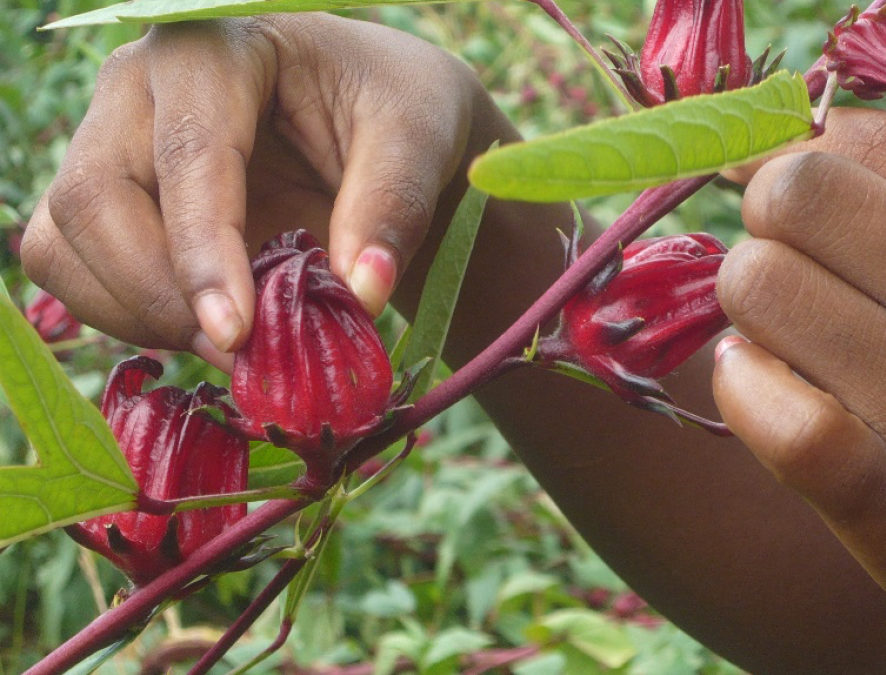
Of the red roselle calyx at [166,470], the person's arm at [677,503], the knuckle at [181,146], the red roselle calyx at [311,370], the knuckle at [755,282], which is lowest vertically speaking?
the person's arm at [677,503]

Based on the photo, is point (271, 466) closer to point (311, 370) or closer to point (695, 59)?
point (311, 370)

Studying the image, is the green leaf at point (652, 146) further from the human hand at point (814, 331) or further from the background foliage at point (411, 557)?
the background foliage at point (411, 557)

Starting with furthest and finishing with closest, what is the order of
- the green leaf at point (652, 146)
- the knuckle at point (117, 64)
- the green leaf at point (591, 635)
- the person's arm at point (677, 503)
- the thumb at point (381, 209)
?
the green leaf at point (591, 635), the person's arm at point (677, 503), the knuckle at point (117, 64), the thumb at point (381, 209), the green leaf at point (652, 146)

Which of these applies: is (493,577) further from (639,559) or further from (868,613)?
(868,613)

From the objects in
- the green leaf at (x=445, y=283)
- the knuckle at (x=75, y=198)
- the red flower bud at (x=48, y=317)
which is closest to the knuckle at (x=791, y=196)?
the green leaf at (x=445, y=283)

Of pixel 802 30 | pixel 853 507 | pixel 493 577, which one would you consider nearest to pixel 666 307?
pixel 853 507

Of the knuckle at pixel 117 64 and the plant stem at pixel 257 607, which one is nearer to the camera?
the plant stem at pixel 257 607

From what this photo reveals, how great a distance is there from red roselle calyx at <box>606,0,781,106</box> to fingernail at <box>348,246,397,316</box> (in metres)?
0.16

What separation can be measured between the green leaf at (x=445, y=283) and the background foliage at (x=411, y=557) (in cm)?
61

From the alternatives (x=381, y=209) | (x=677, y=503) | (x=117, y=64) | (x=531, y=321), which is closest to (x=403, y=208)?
(x=381, y=209)

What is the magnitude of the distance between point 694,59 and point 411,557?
5.02 ft

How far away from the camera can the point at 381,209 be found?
65 centimetres

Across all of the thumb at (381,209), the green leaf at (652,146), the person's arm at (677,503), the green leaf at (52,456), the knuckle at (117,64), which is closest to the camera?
the green leaf at (652,146)

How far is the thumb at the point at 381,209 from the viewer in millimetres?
618
